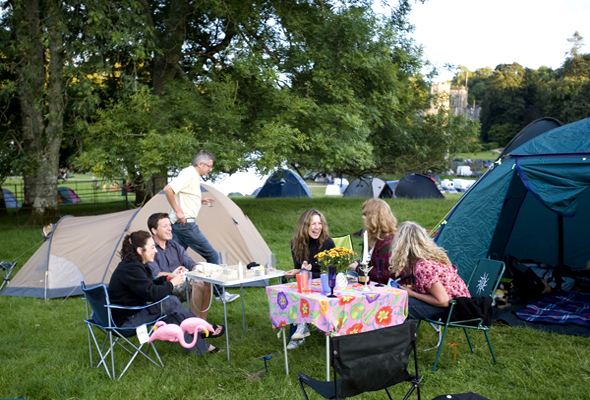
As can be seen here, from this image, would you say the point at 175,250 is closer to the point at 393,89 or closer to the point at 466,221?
→ the point at 466,221

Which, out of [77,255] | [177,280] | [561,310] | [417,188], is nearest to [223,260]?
[177,280]

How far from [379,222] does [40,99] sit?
7.85 m

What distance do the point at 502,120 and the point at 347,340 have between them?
58.9 m

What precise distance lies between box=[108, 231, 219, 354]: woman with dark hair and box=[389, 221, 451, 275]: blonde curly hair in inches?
62.7

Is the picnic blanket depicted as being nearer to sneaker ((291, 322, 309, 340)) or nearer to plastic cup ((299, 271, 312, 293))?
sneaker ((291, 322, 309, 340))

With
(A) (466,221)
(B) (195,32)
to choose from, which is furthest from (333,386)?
(B) (195,32)

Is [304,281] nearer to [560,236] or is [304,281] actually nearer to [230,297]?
[230,297]

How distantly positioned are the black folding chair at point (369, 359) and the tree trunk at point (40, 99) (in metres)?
8.45

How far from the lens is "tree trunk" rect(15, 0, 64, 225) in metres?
9.64

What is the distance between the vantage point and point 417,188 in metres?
17.1

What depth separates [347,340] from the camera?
2.47 metres

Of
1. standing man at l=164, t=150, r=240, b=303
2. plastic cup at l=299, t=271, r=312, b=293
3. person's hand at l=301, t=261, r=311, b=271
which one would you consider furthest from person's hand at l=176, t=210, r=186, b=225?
plastic cup at l=299, t=271, r=312, b=293

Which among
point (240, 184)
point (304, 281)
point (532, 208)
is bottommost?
point (240, 184)

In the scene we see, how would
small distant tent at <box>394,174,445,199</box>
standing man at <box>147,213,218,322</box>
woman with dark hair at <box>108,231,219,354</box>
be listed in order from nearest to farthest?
woman with dark hair at <box>108,231,219,354</box>, standing man at <box>147,213,218,322</box>, small distant tent at <box>394,174,445,199</box>
